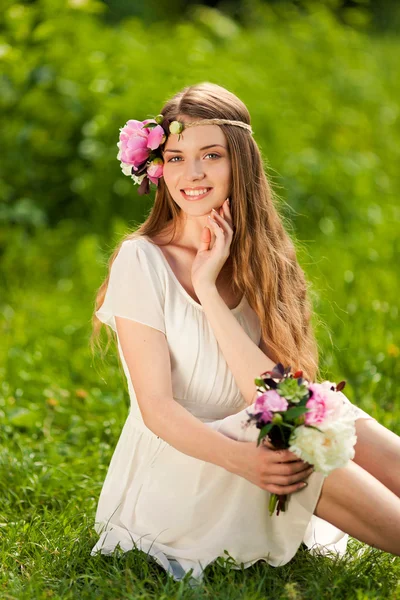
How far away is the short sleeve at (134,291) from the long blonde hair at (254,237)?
0.32 feet

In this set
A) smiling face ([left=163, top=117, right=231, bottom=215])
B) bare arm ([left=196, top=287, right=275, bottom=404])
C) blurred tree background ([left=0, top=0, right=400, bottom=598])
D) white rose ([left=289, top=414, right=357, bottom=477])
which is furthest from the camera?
blurred tree background ([left=0, top=0, right=400, bottom=598])

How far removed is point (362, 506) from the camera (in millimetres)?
2422

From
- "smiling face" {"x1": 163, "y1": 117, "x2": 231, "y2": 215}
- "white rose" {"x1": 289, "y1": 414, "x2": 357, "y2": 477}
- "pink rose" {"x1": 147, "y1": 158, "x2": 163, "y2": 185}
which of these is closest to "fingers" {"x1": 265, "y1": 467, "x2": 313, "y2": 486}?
"white rose" {"x1": 289, "y1": 414, "x2": 357, "y2": 477}

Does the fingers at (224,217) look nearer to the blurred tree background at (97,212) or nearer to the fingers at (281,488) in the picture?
the blurred tree background at (97,212)

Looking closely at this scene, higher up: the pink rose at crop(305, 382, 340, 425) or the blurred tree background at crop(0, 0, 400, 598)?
the pink rose at crop(305, 382, 340, 425)

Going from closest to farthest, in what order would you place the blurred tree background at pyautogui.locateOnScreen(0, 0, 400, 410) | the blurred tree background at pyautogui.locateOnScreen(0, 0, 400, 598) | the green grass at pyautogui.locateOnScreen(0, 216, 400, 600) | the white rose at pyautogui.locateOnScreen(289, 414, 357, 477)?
the white rose at pyautogui.locateOnScreen(289, 414, 357, 477) < the green grass at pyautogui.locateOnScreen(0, 216, 400, 600) < the blurred tree background at pyautogui.locateOnScreen(0, 0, 400, 598) < the blurred tree background at pyautogui.locateOnScreen(0, 0, 400, 410)

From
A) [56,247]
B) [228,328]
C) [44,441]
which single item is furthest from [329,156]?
[228,328]

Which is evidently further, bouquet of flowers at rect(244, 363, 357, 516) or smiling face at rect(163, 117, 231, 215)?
smiling face at rect(163, 117, 231, 215)

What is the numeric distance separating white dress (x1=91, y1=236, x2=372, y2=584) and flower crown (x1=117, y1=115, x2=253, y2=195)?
0.22m

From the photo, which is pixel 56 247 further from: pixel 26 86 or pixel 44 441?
pixel 44 441

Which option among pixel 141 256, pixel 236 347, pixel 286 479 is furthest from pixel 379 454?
pixel 141 256

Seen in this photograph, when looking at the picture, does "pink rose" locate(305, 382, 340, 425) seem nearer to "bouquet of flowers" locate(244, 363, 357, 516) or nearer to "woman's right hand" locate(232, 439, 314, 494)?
"bouquet of flowers" locate(244, 363, 357, 516)

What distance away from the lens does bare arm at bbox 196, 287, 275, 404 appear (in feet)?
8.73

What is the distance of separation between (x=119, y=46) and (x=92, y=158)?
55.3 inches
